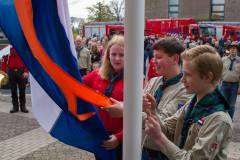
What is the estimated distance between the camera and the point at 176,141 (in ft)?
7.17

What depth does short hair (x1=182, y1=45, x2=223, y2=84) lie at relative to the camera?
1.95 m

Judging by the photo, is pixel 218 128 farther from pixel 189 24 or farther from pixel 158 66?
pixel 189 24

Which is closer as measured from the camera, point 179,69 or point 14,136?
point 179,69

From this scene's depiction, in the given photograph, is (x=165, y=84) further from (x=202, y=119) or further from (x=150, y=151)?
(x=202, y=119)

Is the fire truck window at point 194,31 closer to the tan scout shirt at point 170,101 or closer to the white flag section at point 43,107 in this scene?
the tan scout shirt at point 170,101

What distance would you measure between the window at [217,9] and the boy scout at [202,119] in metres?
45.4

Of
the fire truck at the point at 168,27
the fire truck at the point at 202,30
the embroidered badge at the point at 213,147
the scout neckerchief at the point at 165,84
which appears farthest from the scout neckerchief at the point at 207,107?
the fire truck at the point at 168,27

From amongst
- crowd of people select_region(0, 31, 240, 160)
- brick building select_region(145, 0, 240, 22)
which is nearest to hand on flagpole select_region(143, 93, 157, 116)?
crowd of people select_region(0, 31, 240, 160)

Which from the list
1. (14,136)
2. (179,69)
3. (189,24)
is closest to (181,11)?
(189,24)

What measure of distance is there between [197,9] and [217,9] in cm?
255

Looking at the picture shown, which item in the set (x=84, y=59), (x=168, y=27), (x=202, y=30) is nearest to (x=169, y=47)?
(x=84, y=59)

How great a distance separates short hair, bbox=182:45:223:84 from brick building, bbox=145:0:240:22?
44.5m

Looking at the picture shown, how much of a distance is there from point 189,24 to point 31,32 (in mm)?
27657

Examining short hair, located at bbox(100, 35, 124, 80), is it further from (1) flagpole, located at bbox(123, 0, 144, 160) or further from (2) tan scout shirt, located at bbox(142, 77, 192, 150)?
(1) flagpole, located at bbox(123, 0, 144, 160)
